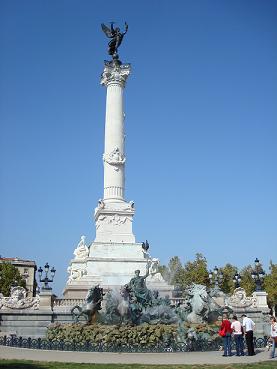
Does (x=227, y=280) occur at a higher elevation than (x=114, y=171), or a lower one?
lower

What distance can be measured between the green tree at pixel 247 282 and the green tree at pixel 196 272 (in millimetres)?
6631

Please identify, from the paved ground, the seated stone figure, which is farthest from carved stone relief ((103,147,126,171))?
the paved ground

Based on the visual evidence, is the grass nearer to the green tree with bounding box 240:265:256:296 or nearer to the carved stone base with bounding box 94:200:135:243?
the carved stone base with bounding box 94:200:135:243

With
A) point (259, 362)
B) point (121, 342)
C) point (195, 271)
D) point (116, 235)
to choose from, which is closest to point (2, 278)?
point (195, 271)

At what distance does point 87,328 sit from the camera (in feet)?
64.4

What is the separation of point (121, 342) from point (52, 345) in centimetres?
264

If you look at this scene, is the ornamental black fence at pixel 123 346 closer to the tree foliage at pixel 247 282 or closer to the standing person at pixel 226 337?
the standing person at pixel 226 337

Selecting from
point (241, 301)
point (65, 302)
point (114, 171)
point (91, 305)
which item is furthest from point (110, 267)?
point (91, 305)

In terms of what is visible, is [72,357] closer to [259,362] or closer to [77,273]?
[259,362]

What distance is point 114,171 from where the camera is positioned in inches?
1566

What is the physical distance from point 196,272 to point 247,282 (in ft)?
32.4

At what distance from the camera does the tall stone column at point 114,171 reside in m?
38.0

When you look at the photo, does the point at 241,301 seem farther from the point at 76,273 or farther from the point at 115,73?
the point at 115,73

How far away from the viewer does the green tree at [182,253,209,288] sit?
5938 cm
